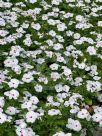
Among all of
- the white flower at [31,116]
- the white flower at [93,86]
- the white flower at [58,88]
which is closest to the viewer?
the white flower at [31,116]

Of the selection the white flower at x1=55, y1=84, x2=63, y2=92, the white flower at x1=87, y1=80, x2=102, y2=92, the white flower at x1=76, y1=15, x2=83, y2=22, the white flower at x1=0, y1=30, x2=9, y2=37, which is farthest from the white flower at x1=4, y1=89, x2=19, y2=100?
the white flower at x1=76, y1=15, x2=83, y2=22

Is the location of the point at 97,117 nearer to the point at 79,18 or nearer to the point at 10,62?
the point at 10,62

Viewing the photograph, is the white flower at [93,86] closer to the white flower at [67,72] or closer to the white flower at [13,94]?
the white flower at [67,72]

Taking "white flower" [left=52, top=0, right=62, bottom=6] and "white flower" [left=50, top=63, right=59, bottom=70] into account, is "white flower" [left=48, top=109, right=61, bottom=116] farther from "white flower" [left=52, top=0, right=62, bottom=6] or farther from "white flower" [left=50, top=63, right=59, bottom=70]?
"white flower" [left=52, top=0, right=62, bottom=6]

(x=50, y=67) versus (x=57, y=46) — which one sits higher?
(x=57, y=46)

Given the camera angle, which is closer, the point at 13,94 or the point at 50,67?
the point at 13,94

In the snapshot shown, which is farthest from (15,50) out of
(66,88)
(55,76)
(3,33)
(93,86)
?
(93,86)

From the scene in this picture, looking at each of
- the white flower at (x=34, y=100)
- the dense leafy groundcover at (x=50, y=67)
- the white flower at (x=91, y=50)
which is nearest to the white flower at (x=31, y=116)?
the dense leafy groundcover at (x=50, y=67)

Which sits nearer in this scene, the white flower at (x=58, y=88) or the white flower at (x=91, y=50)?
the white flower at (x=58, y=88)

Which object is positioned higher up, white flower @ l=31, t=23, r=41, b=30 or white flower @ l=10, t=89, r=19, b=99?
white flower @ l=31, t=23, r=41, b=30
